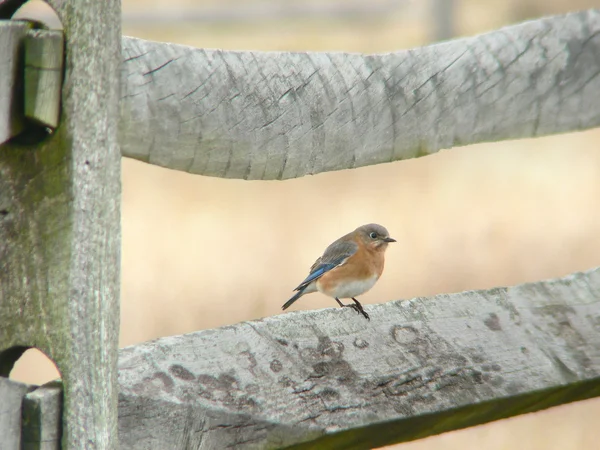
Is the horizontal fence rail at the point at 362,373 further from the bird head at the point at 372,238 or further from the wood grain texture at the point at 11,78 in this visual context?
the bird head at the point at 372,238

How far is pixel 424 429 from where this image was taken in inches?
90.8

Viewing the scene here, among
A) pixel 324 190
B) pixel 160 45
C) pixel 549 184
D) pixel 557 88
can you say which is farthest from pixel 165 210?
pixel 160 45

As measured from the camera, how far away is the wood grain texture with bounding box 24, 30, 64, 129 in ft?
5.32

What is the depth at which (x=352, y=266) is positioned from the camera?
536cm

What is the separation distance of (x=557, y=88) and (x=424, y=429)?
2.95ft

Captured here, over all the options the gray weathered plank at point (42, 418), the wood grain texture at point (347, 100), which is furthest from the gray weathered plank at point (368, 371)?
the wood grain texture at point (347, 100)

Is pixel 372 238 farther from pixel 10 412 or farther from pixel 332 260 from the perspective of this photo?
Result: pixel 10 412

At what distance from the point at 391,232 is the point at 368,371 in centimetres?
611

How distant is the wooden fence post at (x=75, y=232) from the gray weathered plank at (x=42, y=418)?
16 millimetres

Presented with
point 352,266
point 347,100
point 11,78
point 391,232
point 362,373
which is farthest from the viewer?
point 391,232

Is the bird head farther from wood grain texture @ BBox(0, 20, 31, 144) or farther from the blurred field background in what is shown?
wood grain texture @ BBox(0, 20, 31, 144)

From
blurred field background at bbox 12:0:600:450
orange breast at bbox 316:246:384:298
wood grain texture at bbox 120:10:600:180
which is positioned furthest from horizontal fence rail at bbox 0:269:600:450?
blurred field background at bbox 12:0:600:450

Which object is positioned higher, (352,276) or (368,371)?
(352,276)

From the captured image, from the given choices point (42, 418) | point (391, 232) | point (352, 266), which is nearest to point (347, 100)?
point (42, 418)
